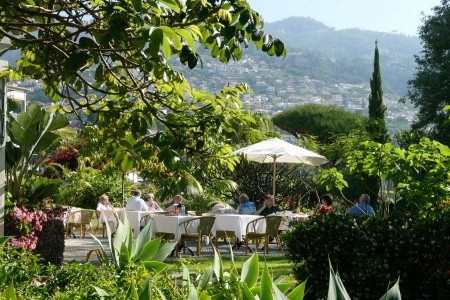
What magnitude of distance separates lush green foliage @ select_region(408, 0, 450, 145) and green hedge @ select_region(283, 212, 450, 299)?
60.3 ft

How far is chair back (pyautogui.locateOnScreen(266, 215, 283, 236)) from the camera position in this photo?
49.1 ft

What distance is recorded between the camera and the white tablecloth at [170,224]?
47.9 feet

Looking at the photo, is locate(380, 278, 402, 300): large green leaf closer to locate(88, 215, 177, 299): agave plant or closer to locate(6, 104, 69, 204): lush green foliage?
locate(88, 215, 177, 299): agave plant

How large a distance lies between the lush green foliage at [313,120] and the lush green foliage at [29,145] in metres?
33.8

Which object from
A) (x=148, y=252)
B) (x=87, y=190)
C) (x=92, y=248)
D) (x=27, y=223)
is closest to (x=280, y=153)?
(x=92, y=248)

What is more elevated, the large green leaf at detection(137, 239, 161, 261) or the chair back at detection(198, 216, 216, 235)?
the large green leaf at detection(137, 239, 161, 261)

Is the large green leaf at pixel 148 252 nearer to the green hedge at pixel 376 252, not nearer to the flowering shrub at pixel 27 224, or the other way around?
the green hedge at pixel 376 252

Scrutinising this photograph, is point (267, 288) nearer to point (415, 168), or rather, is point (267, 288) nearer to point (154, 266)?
point (154, 266)

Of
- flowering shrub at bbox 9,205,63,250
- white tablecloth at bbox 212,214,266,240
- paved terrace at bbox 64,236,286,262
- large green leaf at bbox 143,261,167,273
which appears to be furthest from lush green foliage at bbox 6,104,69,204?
large green leaf at bbox 143,261,167,273

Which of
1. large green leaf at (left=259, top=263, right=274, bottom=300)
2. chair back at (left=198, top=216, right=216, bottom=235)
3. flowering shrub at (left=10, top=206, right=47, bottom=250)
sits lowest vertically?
chair back at (left=198, top=216, right=216, bottom=235)

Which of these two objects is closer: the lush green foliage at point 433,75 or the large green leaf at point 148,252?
the large green leaf at point 148,252

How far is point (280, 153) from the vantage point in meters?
17.1

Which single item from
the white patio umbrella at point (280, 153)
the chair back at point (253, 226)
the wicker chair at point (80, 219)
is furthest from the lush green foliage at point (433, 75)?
the wicker chair at point (80, 219)

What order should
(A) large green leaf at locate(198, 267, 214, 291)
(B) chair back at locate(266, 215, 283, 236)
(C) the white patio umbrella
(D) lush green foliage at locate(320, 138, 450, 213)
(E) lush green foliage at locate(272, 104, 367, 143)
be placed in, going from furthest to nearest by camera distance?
(E) lush green foliage at locate(272, 104, 367, 143) < (C) the white patio umbrella < (B) chair back at locate(266, 215, 283, 236) < (D) lush green foliage at locate(320, 138, 450, 213) < (A) large green leaf at locate(198, 267, 214, 291)
